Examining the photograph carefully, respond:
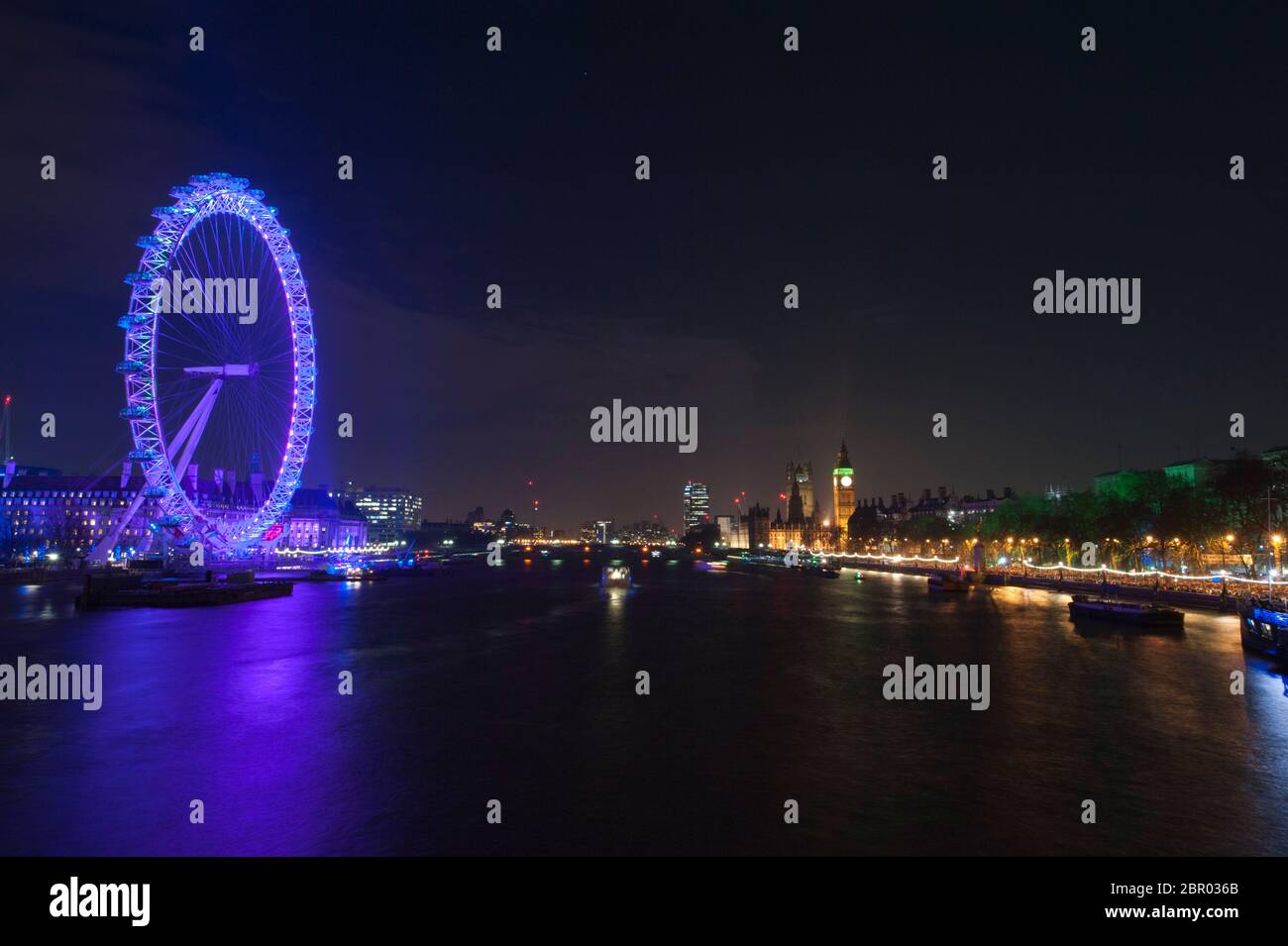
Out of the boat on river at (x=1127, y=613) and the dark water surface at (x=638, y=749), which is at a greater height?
the dark water surface at (x=638, y=749)

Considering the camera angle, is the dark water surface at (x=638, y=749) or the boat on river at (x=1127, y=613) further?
the boat on river at (x=1127, y=613)

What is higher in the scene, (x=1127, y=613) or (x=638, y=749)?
(x=638, y=749)

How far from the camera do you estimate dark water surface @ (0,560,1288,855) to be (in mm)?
17859

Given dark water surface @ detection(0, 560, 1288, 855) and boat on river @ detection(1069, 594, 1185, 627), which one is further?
boat on river @ detection(1069, 594, 1185, 627)

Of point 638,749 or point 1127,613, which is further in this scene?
point 1127,613

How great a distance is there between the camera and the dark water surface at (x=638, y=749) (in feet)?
58.6

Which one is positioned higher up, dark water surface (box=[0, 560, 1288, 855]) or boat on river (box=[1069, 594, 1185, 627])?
dark water surface (box=[0, 560, 1288, 855])

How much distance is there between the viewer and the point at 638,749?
25.3 m

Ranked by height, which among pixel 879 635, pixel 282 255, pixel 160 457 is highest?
pixel 282 255
